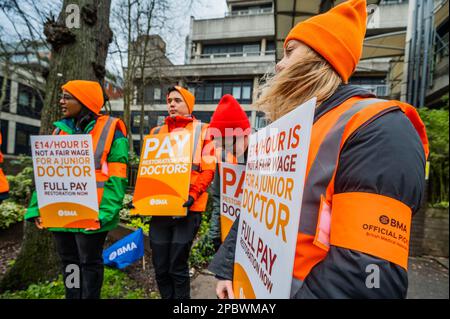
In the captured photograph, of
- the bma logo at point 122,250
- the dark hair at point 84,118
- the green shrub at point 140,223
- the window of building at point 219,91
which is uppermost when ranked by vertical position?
the window of building at point 219,91

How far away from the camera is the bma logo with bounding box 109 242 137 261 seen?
295 centimetres

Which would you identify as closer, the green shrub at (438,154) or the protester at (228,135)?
the protester at (228,135)

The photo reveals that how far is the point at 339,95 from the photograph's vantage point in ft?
3.32

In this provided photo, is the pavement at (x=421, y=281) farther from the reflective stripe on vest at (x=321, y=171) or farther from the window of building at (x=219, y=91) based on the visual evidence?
the window of building at (x=219, y=91)

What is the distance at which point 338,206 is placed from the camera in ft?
2.69

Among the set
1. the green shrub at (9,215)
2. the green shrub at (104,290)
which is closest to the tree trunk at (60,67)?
the green shrub at (104,290)

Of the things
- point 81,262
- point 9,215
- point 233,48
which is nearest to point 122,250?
point 81,262


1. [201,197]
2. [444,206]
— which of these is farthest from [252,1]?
[201,197]

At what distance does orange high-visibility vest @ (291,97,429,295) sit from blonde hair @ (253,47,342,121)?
12cm

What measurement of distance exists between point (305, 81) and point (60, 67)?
9.51 feet

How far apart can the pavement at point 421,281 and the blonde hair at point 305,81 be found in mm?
2519

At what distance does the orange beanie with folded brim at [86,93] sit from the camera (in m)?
2.30

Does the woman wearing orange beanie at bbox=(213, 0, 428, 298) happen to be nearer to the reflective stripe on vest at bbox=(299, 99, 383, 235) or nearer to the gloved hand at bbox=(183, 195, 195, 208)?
the reflective stripe on vest at bbox=(299, 99, 383, 235)

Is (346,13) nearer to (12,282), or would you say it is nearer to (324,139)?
(324,139)
